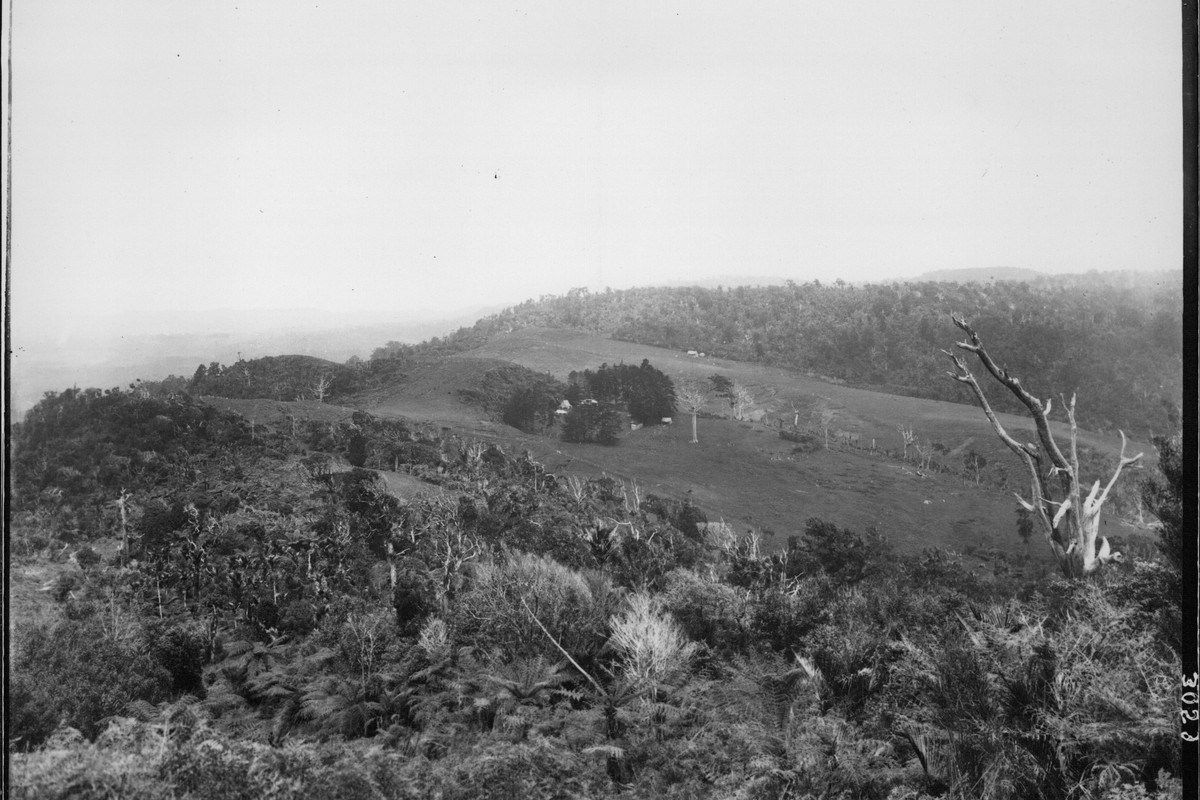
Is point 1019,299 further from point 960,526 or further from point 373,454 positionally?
point 373,454

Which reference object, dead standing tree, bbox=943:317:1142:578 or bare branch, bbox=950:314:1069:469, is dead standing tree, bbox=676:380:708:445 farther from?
bare branch, bbox=950:314:1069:469

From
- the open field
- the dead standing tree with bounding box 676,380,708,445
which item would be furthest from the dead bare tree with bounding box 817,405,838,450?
the dead standing tree with bounding box 676,380,708,445

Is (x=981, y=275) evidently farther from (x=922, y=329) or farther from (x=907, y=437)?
(x=907, y=437)

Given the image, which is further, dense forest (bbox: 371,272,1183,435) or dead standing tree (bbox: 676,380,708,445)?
dead standing tree (bbox: 676,380,708,445)

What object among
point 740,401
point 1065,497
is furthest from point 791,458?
point 1065,497

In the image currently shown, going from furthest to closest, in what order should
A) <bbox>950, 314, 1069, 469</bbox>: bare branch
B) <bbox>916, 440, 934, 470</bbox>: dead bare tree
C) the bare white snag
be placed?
the bare white snag < <bbox>916, 440, 934, 470</bbox>: dead bare tree < <bbox>950, 314, 1069, 469</bbox>: bare branch

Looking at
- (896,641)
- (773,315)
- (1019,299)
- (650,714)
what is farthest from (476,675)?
(1019,299)

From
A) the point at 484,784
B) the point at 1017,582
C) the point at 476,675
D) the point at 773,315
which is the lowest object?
the point at 484,784
